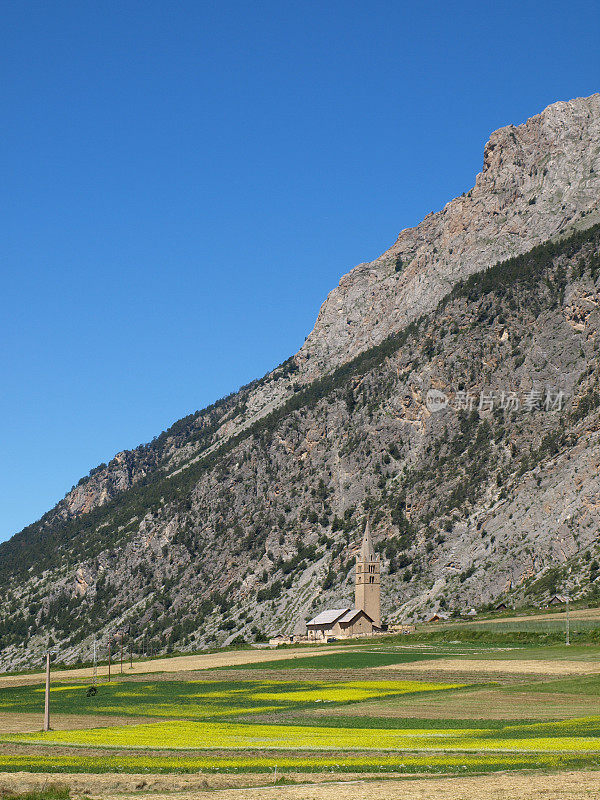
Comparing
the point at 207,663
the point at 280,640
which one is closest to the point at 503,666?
the point at 207,663

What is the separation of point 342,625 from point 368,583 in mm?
10508

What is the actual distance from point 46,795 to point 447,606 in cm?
14538

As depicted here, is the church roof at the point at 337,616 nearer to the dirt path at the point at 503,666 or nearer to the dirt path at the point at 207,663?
the dirt path at the point at 207,663

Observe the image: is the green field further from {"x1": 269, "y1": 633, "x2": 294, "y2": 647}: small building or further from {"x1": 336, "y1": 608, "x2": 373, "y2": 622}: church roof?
{"x1": 269, "y1": 633, "x2": 294, "y2": 647}: small building

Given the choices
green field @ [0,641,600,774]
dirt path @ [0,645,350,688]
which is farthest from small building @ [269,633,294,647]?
green field @ [0,641,600,774]

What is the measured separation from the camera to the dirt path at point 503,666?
86.0 meters

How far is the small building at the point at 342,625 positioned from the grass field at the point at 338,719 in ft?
189

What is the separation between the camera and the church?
172375mm

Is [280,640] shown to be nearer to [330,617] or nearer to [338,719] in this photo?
[330,617]

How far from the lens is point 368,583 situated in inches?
7082

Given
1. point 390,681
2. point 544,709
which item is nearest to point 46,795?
point 544,709

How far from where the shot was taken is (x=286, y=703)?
246 feet

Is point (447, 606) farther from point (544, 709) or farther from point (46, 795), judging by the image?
point (46, 795)

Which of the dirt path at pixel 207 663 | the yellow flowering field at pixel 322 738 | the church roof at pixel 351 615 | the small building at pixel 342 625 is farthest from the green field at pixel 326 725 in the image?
the church roof at pixel 351 615
